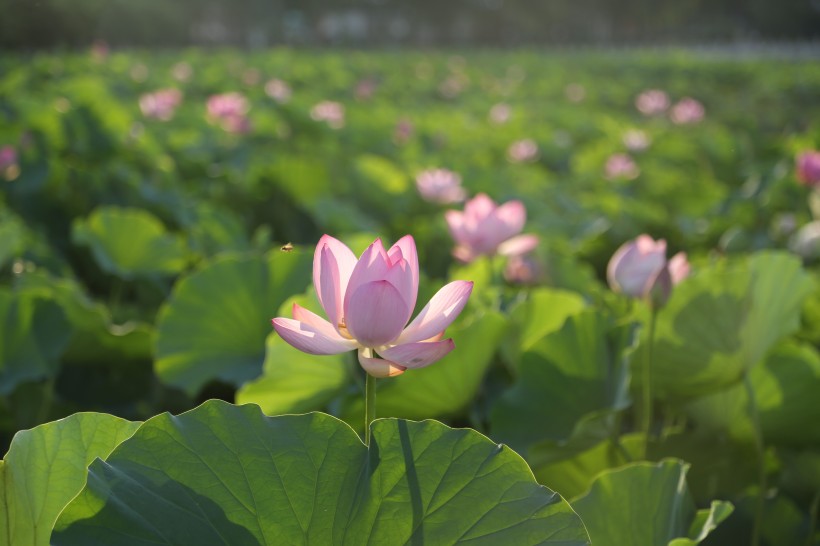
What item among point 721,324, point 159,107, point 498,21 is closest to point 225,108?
point 159,107

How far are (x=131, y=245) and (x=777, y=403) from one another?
3.84ft

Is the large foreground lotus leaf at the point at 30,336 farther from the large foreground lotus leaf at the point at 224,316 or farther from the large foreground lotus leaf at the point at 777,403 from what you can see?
the large foreground lotus leaf at the point at 777,403

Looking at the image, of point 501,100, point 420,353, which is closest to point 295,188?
point 420,353

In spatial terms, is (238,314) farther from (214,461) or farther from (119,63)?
(119,63)

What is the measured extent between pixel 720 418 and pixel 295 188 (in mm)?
1384

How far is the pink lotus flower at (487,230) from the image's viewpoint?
144 centimetres

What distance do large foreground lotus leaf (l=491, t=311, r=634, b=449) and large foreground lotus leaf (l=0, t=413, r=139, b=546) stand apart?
1.96 feet

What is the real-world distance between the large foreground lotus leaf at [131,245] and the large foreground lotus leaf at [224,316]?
16.7 inches

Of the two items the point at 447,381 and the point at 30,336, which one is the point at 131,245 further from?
the point at 447,381

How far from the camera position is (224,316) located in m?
1.31

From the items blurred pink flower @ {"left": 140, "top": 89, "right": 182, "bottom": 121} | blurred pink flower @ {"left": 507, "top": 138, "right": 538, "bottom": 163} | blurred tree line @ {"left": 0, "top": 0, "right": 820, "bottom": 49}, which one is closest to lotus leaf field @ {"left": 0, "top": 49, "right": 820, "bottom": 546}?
blurred pink flower @ {"left": 507, "top": 138, "right": 538, "bottom": 163}

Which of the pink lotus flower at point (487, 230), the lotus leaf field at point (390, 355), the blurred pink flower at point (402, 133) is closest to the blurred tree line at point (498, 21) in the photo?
the blurred pink flower at point (402, 133)

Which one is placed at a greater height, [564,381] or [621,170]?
[564,381]

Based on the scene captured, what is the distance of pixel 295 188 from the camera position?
2303 mm
